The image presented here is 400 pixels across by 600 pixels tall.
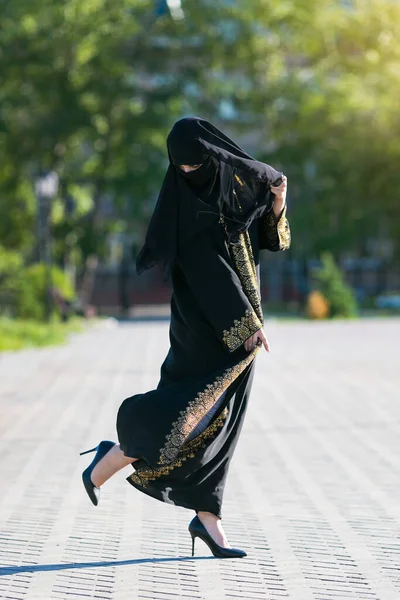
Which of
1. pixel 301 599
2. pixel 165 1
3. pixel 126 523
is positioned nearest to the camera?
pixel 301 599

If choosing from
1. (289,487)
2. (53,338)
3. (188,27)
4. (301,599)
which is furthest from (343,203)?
(301,599)

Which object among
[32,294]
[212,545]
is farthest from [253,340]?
[32,294]

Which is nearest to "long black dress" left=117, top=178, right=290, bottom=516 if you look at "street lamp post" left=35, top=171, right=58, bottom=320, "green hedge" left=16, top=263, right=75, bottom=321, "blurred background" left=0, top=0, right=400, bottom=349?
"street lamp post" left=35, top=171, right=58, bottom=320

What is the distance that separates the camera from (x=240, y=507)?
639 cm

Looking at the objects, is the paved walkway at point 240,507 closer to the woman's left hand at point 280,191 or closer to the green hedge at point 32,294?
the woman's left hand at point 280,191

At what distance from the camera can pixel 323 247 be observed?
130 ft

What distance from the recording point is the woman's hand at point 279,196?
5195 mm

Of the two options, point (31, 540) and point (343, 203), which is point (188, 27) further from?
point (31, 540)

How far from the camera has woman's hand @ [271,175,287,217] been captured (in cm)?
520

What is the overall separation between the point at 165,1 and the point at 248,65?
6522mm

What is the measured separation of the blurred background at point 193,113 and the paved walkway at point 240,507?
55.2ft

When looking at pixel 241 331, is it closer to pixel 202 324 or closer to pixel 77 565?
pixel 202 324

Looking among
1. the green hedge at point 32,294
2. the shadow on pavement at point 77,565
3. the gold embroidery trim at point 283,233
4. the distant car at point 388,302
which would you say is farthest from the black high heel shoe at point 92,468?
the distant car at point 388,302

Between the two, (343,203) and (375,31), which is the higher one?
(375,31)
